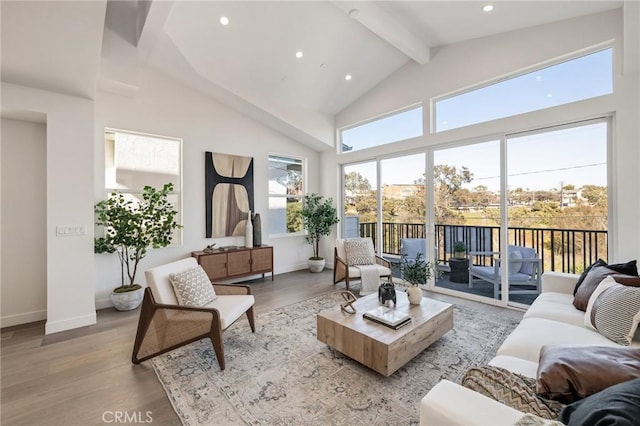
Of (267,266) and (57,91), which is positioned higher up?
(57,91)

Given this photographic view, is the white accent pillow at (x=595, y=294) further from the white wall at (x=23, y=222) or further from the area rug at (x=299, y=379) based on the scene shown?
the white wall at (x=23, y=222)

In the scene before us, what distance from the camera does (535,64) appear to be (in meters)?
3.33

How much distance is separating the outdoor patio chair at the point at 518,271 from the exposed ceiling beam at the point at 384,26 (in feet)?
10.2

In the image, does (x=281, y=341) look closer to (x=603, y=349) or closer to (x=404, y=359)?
(x=404, y=359)

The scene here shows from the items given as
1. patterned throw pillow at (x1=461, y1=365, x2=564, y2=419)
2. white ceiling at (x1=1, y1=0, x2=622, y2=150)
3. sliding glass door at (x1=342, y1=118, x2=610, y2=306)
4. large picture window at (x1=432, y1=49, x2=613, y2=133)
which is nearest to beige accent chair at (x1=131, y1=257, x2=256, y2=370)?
patterned throw pillow at (x1=461, y1=365, x2=564, y2=419)

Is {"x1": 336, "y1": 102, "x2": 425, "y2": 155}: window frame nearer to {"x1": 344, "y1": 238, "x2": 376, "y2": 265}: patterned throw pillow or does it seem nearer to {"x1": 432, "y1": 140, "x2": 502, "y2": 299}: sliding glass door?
{"x1": 432, "y1": 140, "x2": 502, "y2": 299}: sliding glass door

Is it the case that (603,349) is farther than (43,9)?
No

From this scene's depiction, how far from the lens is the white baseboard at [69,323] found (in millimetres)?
2936

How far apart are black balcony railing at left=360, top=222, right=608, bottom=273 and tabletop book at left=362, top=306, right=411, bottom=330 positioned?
2.13 meters

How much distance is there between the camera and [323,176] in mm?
6172

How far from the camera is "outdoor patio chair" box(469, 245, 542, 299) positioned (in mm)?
3512

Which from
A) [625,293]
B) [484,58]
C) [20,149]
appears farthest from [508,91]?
[20,149]

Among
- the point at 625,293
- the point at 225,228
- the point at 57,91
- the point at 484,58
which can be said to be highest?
the point at 484,58

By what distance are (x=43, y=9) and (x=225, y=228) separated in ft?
11.3
